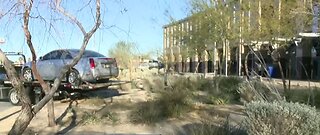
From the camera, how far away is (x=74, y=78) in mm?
16578

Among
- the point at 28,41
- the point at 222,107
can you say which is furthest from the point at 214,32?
the point at 28,41

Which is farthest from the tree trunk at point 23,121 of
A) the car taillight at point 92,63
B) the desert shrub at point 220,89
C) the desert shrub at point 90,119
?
the car taillight at point 92,63

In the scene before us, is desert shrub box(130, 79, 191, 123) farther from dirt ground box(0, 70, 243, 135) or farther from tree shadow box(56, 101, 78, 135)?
tree shadow box(56, 101, 78, 135)

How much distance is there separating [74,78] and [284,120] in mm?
11728

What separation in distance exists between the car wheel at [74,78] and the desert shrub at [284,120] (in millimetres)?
10946

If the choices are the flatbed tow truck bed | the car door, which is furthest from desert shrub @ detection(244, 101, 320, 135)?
the car door

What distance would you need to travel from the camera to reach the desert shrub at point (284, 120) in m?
5.85

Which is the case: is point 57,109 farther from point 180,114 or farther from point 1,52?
point 1,52

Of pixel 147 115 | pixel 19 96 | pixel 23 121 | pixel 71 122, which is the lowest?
pixel 71 122

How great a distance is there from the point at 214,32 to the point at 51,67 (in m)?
8.13

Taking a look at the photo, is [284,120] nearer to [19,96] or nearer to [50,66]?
[19,96]

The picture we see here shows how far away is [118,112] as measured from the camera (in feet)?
41.8

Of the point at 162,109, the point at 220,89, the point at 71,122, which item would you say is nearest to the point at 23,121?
the point at 71,122

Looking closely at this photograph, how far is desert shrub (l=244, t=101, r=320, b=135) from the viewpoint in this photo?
5848mm
